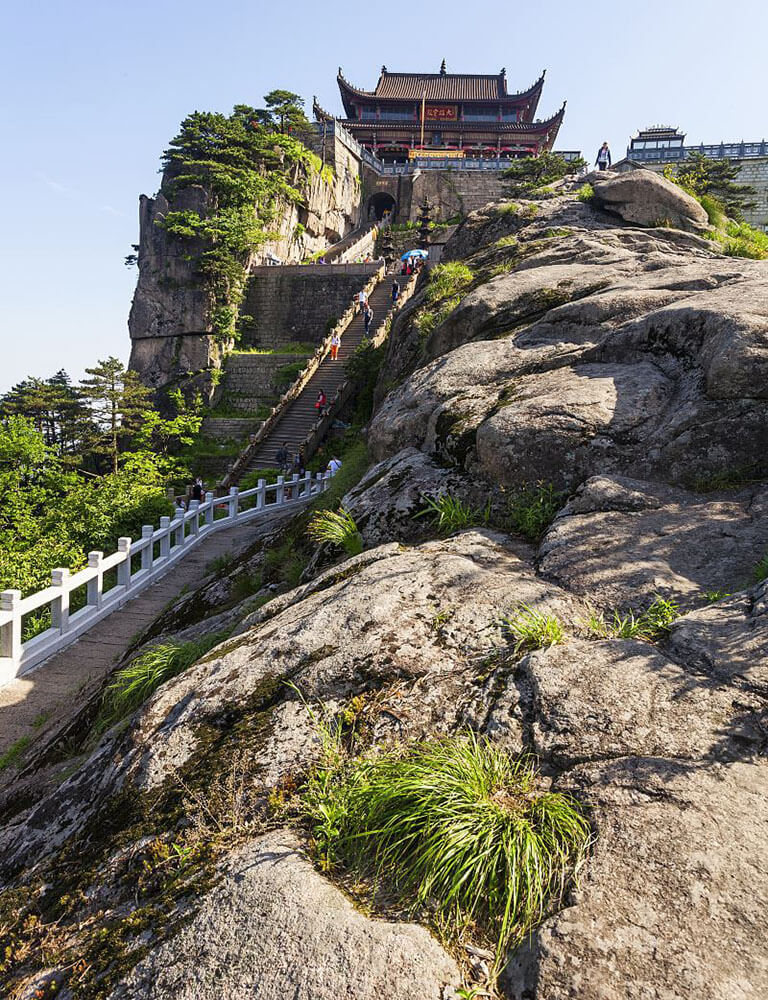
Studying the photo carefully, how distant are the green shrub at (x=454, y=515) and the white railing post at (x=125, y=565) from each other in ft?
20.5

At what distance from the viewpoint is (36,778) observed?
4.41 meters

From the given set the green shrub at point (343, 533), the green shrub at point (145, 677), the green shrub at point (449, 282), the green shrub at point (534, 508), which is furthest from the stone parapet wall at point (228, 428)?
the green shrub at point (534, 508)

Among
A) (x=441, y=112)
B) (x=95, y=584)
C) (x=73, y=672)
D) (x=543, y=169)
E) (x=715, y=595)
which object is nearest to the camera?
(x=715, y=595)

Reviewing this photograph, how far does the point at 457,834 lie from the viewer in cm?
220

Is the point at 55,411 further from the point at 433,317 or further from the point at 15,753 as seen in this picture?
the point at 15,753

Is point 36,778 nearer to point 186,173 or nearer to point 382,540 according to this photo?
point 382,540

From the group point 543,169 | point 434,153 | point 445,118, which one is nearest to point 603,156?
point 543,169

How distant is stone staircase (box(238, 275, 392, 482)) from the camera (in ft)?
82.5

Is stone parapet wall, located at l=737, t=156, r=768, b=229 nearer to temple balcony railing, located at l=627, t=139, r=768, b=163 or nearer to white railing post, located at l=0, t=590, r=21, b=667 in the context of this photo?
temple balcony railing, located at l=627, t=139, r=768, b=163

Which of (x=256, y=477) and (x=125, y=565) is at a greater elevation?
(x=256, y=477)

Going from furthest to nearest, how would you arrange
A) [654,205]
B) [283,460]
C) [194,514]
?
1. [283,460]
2. [194,514]
3. [654,205]

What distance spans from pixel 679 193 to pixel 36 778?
552 inches

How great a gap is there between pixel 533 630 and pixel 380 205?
51.8m

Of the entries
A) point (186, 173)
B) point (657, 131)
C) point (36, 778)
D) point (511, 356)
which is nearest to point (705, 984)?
point (36, 778)
